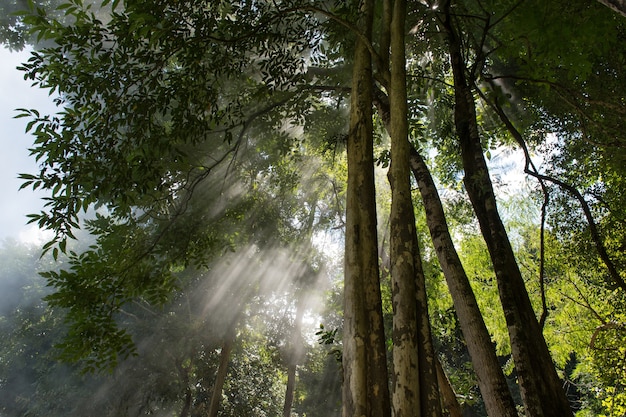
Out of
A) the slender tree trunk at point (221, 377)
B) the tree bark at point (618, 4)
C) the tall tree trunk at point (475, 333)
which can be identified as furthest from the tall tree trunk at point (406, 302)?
the slender tree trunk at point (221, 377)

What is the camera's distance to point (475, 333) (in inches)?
123

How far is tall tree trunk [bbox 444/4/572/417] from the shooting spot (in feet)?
9.66

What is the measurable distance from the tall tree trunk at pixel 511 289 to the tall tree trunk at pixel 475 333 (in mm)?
206

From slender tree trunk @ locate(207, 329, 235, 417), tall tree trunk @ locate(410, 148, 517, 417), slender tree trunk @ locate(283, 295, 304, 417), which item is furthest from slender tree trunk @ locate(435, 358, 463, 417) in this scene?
slender tree trunk @ locate(283, 295, 304, 417)

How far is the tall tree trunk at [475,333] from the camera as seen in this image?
2.96 metres

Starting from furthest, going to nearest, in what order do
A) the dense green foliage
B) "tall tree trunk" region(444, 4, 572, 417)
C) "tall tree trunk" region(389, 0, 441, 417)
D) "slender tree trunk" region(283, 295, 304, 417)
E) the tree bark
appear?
1. "slender tree trunk" region(283, 295, 304, 417)
2. the dense green foliage
3. "tall tree trunk" region(444, 4, 572, 417)
4. "tall tree trunk" region(389, 0, 441, 417)
5. the tree bark

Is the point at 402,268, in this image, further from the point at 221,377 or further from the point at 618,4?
the point at 221,377

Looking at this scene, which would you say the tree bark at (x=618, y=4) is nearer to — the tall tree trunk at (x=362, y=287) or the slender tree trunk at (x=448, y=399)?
the tall tree trunk at (x=362, y=287)

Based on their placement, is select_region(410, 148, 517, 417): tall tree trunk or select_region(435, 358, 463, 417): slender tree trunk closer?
select_region(410, 148, 517, 417): tall tree trunk

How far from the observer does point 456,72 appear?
4.67m

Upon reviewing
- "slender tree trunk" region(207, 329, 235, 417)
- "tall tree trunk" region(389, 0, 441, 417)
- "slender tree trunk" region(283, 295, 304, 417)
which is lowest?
"tall tree trunk" region(389, 0, 441, 417)

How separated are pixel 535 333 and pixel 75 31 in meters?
5.45

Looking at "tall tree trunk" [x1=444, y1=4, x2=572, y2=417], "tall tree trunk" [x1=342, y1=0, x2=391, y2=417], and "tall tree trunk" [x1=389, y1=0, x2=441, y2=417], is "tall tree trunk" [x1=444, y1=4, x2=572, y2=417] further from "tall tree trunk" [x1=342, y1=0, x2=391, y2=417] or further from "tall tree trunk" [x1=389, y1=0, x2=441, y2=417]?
"tall tree trunk" [x1=342, y1=0, x2=391, y2=417]

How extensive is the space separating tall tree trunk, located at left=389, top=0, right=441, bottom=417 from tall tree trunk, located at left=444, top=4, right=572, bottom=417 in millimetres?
1202
